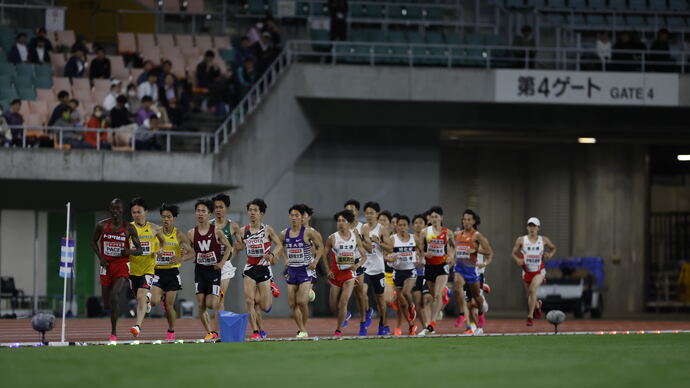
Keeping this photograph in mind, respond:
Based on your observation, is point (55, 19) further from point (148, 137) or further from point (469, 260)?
point (469, 260)

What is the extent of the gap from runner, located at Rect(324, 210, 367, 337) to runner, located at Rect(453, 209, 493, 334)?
2.89 meters

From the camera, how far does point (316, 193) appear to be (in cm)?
3456

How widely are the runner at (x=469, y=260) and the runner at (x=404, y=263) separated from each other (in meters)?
1.09

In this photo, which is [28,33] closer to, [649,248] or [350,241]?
[350,241]

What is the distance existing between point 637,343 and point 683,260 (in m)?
24.3

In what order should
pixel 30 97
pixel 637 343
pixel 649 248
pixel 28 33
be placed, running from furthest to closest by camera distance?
1. pixel 649 248
2. pixel 28 33
3. pixel 30 97
4. pixel 637 343

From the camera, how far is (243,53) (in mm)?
32594

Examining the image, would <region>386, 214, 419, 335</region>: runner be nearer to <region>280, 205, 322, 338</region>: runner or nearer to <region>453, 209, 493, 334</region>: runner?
<region>453, 209, 493, 334</region>: runner

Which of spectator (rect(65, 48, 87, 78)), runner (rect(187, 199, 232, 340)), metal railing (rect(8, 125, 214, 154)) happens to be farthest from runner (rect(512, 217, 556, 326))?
spectator (rect(65, 48, 87, 78))

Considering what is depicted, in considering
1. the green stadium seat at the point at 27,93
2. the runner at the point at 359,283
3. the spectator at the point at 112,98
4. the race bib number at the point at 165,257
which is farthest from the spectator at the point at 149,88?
the race bib number at the point at 165,257

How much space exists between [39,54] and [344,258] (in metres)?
14.0

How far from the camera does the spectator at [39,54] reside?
31844 millimetres

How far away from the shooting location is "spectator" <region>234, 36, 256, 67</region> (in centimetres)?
3228

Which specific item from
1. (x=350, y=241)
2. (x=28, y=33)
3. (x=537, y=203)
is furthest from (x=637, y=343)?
(x=537, y=203)
